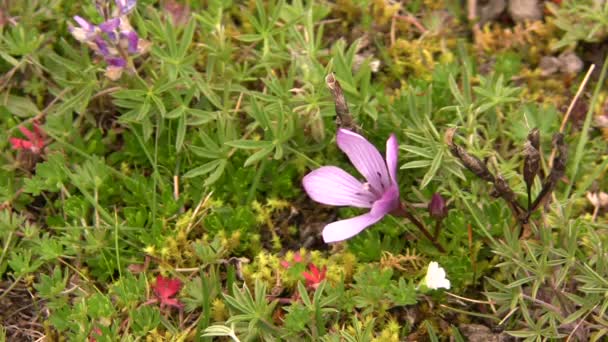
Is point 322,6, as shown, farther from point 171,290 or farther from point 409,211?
point 171,290

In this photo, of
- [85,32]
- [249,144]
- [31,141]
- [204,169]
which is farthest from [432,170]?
[31,141]

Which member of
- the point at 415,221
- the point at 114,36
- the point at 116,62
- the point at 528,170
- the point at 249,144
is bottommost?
the point at 415,221

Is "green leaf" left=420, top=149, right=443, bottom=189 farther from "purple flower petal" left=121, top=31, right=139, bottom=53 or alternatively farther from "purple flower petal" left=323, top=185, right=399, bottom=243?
"purple flower petal" left=121, top=31, right=139, bottom=53

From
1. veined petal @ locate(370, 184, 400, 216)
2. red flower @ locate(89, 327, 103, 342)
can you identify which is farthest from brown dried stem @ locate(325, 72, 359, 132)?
red flower @ locate(89, 327, 103, 342)

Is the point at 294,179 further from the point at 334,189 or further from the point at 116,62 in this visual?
the point at 116,62

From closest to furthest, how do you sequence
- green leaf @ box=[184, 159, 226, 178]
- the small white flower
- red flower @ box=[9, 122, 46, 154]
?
the small white flower < green leaf @ box=[184, 159, 226, 178] < red flower @ box=[9, 122, 46, 154]

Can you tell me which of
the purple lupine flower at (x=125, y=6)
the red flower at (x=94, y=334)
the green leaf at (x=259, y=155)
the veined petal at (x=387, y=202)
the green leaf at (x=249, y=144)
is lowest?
the red flower at (x=94, y=334)

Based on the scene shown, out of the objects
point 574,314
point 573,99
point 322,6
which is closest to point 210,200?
point 322,6

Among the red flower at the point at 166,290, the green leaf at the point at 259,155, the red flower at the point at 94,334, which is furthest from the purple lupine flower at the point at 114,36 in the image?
the red flower at the point at 94,334

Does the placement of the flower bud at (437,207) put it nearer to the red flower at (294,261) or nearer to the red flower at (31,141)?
the red flower at (294,261)
